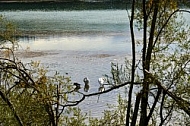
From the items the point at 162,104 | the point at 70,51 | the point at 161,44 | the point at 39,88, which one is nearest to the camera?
the point at 39,88

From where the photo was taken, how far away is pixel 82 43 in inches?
1076

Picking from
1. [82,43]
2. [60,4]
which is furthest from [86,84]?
[60,4]

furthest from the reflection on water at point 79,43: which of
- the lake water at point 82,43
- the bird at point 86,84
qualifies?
the bird at point 86,84

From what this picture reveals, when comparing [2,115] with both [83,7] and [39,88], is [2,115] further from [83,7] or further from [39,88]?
[83,7]

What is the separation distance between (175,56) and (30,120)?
194 centimetres

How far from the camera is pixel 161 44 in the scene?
6359 mm

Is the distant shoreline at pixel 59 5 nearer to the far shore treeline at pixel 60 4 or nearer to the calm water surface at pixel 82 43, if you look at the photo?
the far shore treeline at pixel 60 4

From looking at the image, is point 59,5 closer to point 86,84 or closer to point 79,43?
point 79,43

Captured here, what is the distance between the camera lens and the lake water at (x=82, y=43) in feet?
62.2

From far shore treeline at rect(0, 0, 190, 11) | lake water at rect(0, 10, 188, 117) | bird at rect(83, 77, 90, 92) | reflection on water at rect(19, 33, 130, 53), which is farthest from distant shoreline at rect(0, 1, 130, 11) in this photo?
bird at rect(83, 77, 90, 92)

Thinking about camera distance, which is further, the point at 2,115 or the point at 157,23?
the point at 2,115

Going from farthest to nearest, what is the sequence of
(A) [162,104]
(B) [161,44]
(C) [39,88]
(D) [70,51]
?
(D) [70,51], (B) [161,44], (A) [162,104], (C) [39,88]

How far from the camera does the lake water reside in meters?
19.0

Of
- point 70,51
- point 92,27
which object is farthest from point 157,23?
point 92,27
